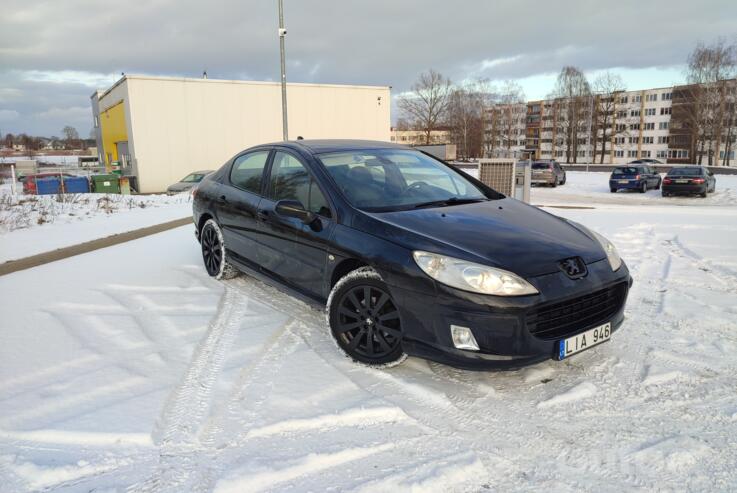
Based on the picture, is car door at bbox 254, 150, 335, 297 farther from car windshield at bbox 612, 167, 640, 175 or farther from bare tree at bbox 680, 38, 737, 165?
bare tree at bbox 680, 38, 737, 165

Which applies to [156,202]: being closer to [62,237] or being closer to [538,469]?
[62,237]

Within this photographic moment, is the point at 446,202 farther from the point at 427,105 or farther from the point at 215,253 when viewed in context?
the point at 427,105

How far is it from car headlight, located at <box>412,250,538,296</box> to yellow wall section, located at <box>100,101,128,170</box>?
30.9 metres

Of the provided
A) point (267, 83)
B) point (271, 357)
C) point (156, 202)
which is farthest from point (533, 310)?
point (267, 83)

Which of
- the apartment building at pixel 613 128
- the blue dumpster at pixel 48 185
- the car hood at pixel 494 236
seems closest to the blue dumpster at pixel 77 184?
the blue dumpster at pixel 48 185

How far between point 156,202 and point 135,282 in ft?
27.2

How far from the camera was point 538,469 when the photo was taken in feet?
7.70

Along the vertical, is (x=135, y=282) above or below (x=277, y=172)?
below

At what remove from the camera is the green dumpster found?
21453 mm

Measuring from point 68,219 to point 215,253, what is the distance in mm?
5293

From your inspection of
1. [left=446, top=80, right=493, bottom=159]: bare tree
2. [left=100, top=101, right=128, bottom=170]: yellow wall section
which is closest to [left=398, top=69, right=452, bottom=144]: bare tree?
[left=446, top=80, right=493, bottom=159]: bare tree

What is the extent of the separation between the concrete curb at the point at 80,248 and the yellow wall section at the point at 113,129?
78.8 feet

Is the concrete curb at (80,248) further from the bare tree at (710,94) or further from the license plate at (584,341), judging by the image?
the bare tree at (710,94)

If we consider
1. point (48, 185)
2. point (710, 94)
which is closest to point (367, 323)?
point (48, 185)
